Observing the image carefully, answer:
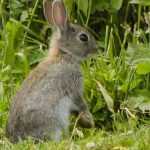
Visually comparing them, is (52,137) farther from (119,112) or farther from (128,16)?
(128,16)

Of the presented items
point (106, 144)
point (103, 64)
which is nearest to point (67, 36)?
point (103, 64)

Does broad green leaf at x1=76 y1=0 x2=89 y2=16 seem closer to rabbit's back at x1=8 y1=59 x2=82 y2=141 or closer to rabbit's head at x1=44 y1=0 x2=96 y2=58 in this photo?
rabbit's head at x1=44 y1=0 x2=96 y2=58

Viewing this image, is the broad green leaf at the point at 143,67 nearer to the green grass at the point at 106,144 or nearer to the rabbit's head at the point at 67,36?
the rabbit's head at the point at 67,36

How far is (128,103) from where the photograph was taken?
817cm

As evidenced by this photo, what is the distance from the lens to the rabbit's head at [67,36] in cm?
830

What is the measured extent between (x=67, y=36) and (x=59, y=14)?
27cm

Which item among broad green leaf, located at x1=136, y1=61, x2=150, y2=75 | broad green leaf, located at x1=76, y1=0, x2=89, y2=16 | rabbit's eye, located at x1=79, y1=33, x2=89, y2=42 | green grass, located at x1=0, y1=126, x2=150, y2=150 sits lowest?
green grass, located at x1=0, y1=126, x2=150, y2=150

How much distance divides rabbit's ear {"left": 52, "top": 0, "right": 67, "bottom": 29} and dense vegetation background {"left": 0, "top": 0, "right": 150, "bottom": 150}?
554 mm

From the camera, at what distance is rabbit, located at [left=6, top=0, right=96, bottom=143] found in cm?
748

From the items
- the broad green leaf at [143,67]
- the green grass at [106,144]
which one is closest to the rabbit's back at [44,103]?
the green grass at [106,144]

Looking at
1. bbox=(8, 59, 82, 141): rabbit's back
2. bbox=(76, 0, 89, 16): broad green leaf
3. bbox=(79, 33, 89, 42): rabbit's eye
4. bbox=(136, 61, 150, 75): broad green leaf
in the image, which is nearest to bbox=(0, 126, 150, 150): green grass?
bbox=(8, 59, 82, 141): rabbit's back

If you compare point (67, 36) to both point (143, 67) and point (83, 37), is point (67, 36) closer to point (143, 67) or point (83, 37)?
point (83, 37)

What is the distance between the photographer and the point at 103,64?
8594 mm

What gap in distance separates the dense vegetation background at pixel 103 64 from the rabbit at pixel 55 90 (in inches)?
8.1
